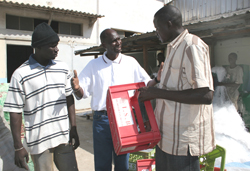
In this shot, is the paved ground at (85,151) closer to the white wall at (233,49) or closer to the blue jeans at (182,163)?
the blue jeans at (182,163)

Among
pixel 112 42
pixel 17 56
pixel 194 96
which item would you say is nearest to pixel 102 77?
pixel 112 42

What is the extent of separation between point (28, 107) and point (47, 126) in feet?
0.78

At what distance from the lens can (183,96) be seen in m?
1.32

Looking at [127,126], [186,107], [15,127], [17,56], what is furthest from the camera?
[17,56]

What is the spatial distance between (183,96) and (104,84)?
1114mm

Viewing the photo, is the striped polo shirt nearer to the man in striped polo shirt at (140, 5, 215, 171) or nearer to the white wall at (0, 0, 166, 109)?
the man in striped polo shirt at (140, 5, 215, 171)

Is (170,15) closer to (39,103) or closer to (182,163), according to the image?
(182,163)

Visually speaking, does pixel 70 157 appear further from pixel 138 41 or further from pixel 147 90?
pixel 138 41

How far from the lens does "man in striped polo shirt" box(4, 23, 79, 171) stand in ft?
5.82

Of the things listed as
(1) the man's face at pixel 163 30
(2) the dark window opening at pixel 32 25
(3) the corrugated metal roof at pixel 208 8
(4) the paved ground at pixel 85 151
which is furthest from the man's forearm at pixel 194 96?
(2) the dark window opening at pixel 32 25

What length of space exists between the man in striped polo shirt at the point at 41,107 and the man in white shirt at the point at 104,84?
33cm

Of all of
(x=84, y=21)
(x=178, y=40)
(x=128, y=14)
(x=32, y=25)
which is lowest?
(x=178, y=40)

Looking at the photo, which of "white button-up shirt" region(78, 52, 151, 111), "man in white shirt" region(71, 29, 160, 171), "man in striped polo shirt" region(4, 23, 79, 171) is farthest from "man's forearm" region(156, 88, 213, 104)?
"man in striped polo shirt" region(4, 23, 79, 171)

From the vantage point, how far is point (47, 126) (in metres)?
1.88
